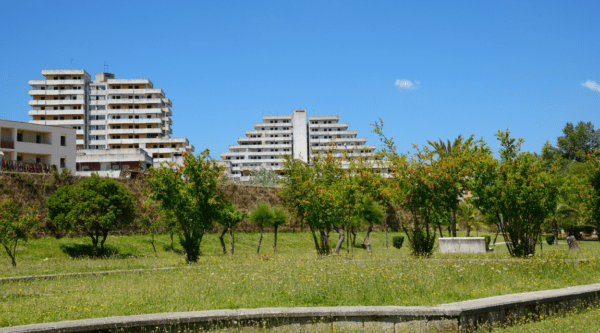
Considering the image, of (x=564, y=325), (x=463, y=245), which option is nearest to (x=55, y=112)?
(x=463, y=245)

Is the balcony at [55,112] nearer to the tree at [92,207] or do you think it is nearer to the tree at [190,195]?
the tree at [92,207]

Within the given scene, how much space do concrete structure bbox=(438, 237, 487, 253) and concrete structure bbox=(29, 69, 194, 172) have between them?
261ft

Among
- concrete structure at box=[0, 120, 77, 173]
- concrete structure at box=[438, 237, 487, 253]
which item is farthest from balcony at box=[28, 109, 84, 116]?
concrete structure at box=[438, 237, 487, 253]

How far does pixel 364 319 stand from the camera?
7.69 m

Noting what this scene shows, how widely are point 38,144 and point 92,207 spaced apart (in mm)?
28898

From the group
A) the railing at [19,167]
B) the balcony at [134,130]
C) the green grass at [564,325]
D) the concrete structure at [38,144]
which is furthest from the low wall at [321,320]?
the balcony at [134,130]

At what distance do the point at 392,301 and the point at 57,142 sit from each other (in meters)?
55.9

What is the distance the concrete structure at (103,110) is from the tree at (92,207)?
64.9m

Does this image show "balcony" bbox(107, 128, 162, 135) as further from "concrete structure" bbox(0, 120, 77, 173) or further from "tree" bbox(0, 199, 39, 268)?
"tree" bbox(0, 199, 39, 268)

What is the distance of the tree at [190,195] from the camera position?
71.4 feet

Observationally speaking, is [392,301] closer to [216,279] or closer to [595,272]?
[216,279]

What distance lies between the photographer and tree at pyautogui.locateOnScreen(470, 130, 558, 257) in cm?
1819

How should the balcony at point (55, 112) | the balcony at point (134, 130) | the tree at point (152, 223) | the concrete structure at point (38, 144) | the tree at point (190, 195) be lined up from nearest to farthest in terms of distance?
the tree at point (190, 195), the tree at point (152, 223), the concrete structure at point (38, 144), the balcony at point (55, 112), the balcony at point (134, 130)

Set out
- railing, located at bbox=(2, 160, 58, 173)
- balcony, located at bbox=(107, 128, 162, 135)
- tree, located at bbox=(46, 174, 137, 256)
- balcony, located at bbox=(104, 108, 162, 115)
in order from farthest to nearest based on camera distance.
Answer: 1. balcony, located at bbox=(104, 108, 162, 115)
2. balcony, located at bbox=(107, 128, 162, 135)
3. railing, located at bbox=(2, 160, 58, 173)
4. tree, located at bbox=(46, 174, 137, 256)
